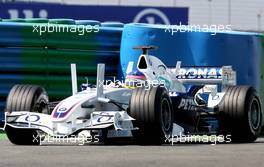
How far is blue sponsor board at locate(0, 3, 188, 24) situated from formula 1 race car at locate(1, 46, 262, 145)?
16741mm

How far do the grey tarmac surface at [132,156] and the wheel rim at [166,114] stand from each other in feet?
1.56

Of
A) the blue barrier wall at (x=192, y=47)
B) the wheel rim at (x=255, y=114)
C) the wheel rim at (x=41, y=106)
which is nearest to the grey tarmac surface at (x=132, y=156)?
the wheel rim at (x=41, y=106)

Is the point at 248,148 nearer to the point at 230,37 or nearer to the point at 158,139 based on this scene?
the point at 158,139

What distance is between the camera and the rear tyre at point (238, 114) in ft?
37.7

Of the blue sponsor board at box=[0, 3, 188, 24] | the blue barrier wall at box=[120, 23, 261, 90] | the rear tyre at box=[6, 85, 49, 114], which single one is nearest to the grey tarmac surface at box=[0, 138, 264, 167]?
the rear tyre at box=[6, 85, 49, 114]

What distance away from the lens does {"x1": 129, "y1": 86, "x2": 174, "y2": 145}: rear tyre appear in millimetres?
10125

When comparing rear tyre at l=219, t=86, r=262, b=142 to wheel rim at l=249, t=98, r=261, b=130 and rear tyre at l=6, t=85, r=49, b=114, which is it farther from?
rear tyre at l=6, t=85, r=49, b=114

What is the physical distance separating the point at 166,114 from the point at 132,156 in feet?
7.63

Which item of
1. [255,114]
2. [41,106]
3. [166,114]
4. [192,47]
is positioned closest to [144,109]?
[166,114]

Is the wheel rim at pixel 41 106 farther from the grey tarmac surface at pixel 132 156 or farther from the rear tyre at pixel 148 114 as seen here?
the rear tyre at pixel 148 114

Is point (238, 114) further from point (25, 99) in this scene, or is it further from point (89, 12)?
point (89, 12)

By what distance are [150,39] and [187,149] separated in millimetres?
4514

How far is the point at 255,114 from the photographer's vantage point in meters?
12.0

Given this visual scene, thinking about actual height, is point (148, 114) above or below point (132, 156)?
above
